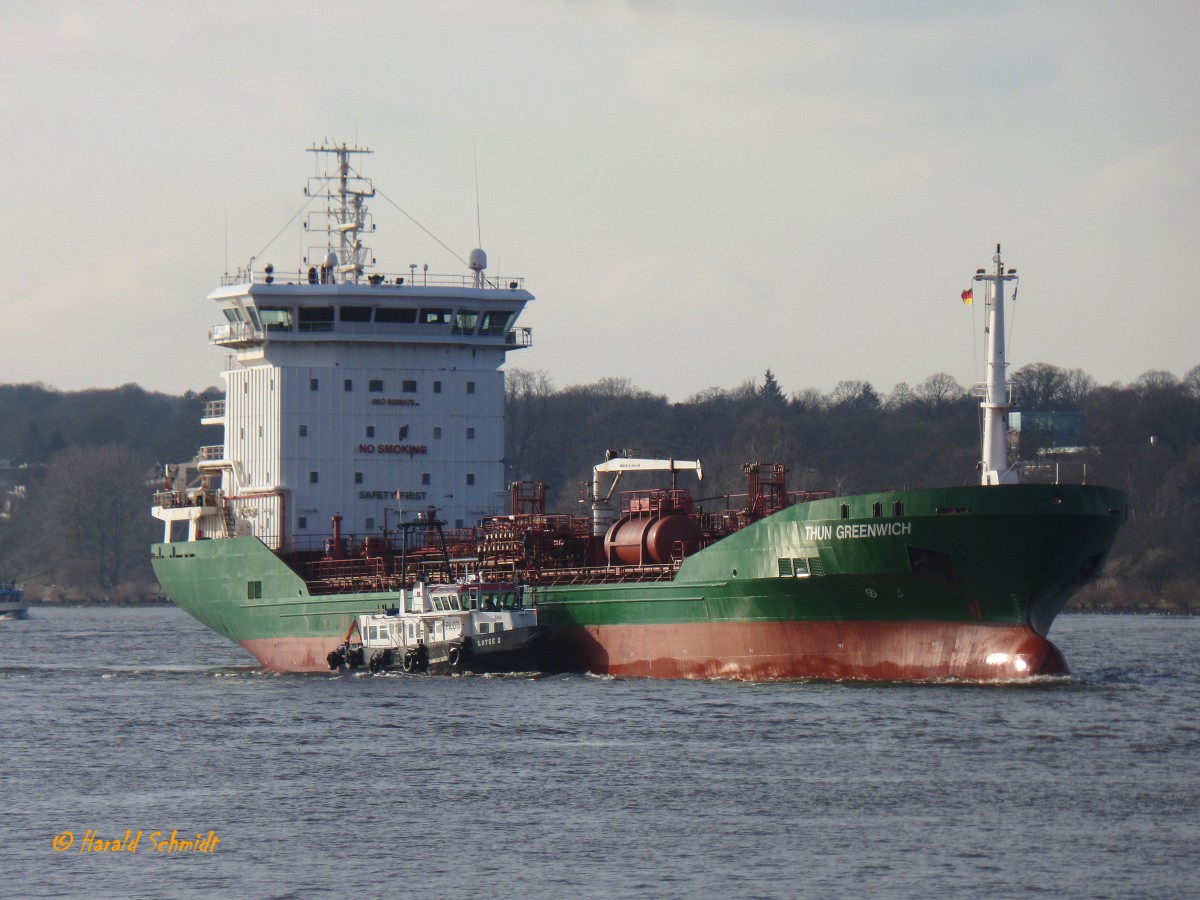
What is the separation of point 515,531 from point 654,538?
437cm

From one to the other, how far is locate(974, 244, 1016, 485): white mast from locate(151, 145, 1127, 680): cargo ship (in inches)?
1.9

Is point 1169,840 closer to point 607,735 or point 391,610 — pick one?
Result: point 607,735

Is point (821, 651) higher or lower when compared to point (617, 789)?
higher

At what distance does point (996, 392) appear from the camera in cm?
3488

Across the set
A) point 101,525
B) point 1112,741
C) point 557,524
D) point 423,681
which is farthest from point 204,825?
point 101,525

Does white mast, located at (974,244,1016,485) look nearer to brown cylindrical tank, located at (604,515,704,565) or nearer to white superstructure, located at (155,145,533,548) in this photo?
brown cylindrical tank, located at (604,515,704,565)

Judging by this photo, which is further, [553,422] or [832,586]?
[553,422]

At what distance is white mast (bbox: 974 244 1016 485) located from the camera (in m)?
34.6

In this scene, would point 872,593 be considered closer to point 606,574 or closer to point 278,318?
point 606,574

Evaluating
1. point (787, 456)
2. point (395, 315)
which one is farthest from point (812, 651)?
point (787, 456)

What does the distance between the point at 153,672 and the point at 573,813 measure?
26.6 metres

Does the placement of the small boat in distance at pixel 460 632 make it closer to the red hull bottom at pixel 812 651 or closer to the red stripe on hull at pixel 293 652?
the red hull bottom at pixel 812 651

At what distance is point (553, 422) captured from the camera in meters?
124

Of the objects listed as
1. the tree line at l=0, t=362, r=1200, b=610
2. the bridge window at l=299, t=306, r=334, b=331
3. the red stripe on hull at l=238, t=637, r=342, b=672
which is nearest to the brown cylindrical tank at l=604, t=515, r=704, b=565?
the red stripe on hull at l=238, t=637, r=342, b=672
